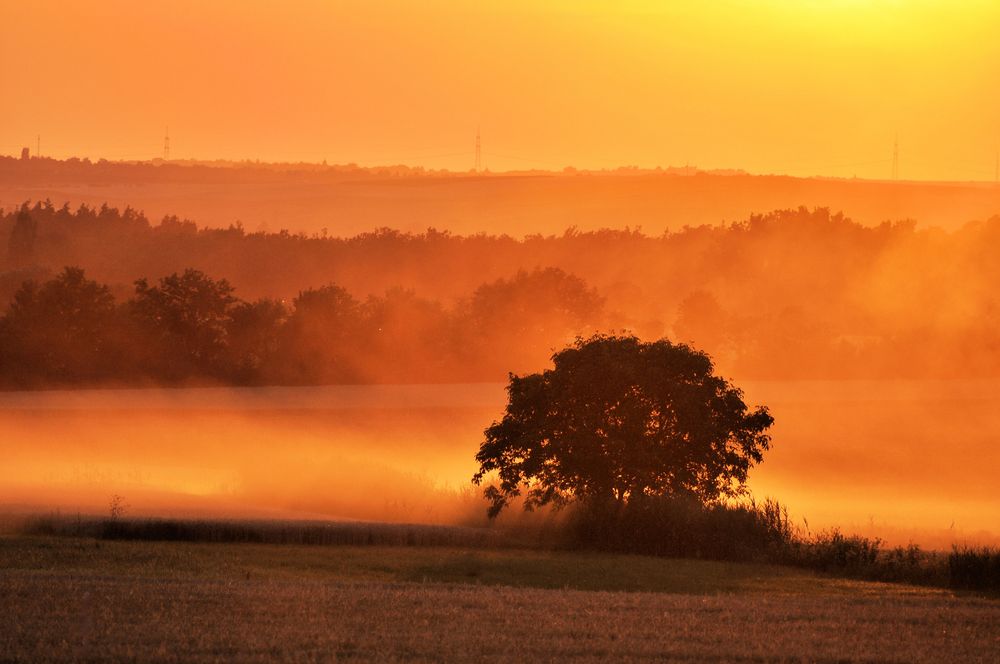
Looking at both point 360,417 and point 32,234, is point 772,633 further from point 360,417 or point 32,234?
point 32,234

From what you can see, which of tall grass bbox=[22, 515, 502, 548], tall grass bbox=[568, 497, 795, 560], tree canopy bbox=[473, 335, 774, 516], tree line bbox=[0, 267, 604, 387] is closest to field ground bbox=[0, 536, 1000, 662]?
tall grass bbox=[22, 515, 502, 548]

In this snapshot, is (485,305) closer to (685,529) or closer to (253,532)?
(253,532)

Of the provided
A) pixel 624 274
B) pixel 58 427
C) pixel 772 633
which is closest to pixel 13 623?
pixel 772 633

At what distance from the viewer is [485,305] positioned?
110 m

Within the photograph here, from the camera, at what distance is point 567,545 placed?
4575 cm

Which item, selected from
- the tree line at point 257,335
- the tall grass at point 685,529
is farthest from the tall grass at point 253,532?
the tree line at point 257,335

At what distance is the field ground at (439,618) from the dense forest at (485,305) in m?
34.7

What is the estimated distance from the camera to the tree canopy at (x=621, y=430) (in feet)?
157

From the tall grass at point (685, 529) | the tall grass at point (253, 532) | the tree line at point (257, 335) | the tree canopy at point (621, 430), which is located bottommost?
the tall grass at point (253, 532)

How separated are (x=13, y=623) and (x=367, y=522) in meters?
26.2

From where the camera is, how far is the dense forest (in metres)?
94.7

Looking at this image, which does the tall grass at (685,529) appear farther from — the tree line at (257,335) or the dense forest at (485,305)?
the tree line at (257,335)

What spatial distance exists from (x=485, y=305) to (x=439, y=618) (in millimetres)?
83975

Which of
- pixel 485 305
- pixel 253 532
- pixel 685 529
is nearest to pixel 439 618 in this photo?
pixel 685 529
